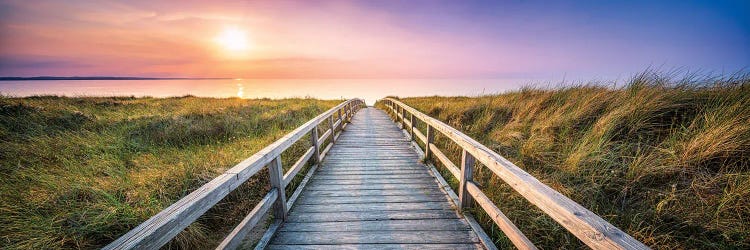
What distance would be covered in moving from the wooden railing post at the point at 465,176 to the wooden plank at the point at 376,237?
0.41 meters

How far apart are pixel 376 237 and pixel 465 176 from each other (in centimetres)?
121

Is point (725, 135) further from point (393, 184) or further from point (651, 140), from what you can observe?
point (393, 184)

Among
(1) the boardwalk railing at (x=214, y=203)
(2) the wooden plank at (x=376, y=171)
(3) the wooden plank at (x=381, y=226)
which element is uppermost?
(1) the boardwalk railing at (x=214, y=203)

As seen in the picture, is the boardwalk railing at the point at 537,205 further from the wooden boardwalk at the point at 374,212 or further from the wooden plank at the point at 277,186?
the wooden plank at the point at 277,186

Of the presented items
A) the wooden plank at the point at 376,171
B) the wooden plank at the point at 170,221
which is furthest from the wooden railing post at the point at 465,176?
the wooden plank at the point at 170,221

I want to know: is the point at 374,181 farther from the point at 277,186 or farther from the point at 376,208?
the point at 277,186

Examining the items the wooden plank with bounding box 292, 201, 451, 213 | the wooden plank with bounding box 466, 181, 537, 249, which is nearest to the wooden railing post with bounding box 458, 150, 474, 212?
the wooden plank with bounding box 466, 181, 537, 249

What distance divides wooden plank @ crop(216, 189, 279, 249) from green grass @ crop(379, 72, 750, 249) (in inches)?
89.1

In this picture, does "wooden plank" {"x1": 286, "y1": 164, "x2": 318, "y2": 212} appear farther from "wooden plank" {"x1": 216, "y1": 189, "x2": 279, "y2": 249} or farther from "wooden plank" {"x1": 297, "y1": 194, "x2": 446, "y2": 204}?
"wooden plank" {"x1": 216, "y1": 189, "x2": 279, "y2": 249}

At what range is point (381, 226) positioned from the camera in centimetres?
285

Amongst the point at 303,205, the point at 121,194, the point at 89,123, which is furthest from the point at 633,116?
the point at 89,123

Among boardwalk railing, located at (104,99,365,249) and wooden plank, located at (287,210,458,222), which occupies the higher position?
boardwalk railing, located at (104,99,365,249)

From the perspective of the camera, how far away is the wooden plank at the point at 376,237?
2586 mm

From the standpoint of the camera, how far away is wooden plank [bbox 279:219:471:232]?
2799 mm
